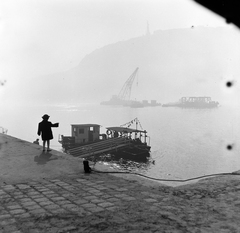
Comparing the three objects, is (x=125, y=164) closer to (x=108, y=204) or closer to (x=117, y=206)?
(x=108, y=204)

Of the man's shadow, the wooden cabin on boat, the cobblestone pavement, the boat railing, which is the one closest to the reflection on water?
the boat railing

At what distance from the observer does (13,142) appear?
42.2 feet

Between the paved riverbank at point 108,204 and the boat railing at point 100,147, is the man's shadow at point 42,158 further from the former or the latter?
the boat railing at point 100,147

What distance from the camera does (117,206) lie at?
4.67 m

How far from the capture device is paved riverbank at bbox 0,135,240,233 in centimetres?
387

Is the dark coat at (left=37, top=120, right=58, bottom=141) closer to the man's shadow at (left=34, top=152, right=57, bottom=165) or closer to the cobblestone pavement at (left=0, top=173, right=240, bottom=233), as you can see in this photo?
the man's shadow at (left=34, top=152, right=57, bottom=165)

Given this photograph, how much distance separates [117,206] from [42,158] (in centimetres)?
536

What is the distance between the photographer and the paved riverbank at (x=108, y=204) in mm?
3865

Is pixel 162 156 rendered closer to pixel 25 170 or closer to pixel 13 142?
pixel 13 142

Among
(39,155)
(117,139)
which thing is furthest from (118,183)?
(117,139)

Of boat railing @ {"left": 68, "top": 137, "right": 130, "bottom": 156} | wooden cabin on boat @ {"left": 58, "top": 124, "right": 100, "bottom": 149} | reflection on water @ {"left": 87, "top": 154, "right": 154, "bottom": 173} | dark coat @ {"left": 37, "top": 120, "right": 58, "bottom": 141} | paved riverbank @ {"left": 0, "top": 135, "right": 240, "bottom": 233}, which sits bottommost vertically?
reflection on water @ {"left": 87, "top": 154, "right": 154, "bottom": 173}

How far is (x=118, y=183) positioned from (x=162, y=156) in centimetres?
5493

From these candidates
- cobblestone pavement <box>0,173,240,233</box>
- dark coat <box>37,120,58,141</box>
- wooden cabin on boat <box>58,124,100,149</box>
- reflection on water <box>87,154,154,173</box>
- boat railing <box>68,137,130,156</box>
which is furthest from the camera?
wooden cabin on boat <box>58,124,100,149</box>

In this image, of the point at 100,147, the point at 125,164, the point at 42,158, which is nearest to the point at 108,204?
the point at 42,158
